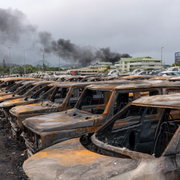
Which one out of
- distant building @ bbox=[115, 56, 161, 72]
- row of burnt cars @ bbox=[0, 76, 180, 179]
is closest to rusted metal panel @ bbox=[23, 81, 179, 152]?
row of burnt cars @ bbox=[0, 76, 180, 179]

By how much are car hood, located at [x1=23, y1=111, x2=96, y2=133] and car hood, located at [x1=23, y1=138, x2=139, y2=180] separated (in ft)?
3.85

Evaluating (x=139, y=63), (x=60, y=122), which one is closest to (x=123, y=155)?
(x=60, y=122)

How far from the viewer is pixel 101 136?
10.6 ft

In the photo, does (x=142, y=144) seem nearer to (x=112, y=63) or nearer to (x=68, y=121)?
(x=68, y=121)

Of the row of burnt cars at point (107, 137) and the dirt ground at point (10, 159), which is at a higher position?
the row of burnt cars at point (107, 137)

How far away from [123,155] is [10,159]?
3.85 metres

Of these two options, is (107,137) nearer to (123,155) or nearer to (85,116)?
(123,155)

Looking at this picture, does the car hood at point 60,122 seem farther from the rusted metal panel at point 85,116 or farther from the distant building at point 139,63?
the distant building at point 139,63

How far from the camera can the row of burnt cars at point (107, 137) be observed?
2115mm

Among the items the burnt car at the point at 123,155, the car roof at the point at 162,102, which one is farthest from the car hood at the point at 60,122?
the car roof at the point at 162,102

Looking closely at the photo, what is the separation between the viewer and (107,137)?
331 cm

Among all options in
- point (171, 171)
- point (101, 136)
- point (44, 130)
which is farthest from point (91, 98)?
point (171, 171)

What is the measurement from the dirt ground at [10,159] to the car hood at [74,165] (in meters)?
2.11

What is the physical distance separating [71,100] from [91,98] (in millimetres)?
918
